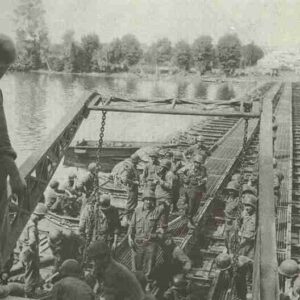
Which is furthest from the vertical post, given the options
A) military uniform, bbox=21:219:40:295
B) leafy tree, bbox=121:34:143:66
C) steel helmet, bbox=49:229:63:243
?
leafy tree, bbox=121:34:143:66

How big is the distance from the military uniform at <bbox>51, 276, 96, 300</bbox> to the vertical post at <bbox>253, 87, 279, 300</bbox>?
159cm

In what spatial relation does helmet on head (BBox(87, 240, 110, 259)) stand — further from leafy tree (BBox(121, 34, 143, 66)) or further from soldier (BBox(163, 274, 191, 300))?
leafy tree (BBox(121, 34, 143, 66))

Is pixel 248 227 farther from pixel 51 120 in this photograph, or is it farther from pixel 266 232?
pixel 51 120

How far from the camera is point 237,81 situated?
98188 mm

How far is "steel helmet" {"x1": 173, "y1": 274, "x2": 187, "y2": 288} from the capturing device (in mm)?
7730

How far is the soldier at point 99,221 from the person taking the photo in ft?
31.9

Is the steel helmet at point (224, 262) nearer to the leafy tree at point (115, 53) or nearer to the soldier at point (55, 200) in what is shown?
the soldier at point (55, 200)

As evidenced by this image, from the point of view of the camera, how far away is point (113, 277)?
4969 mm

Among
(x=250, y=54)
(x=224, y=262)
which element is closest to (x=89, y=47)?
(x=250, y=54)

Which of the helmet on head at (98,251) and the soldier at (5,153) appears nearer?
the soldier at (5,153)

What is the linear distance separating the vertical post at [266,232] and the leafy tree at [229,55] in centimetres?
10779

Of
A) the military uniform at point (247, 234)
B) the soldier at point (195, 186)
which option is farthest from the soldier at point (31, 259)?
the soldier at point (195, 186)

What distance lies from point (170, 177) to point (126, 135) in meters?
26.8

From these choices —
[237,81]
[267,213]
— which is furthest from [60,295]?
[237,81]
